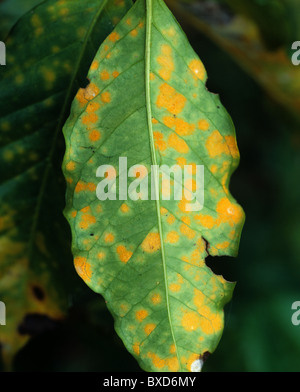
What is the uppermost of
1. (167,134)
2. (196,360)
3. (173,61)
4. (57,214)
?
(173,61)

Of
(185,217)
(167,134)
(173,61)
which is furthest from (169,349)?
(173,61)

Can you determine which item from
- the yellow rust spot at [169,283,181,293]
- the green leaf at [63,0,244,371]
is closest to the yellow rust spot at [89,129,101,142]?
the green leaf at [63,0,244,371]

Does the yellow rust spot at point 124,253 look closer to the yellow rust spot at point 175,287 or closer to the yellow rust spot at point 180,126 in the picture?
the yellow rust spot at point 175,287

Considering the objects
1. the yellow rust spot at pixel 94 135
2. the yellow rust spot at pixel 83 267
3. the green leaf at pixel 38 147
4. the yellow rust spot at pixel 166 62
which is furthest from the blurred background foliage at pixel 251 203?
the yellow rust spot at pixel 166 62

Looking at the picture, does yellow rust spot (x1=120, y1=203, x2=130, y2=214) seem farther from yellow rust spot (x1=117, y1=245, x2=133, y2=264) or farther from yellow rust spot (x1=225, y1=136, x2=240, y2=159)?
yellow rust spot (x1=225, y1=136, x2=240, y2=159)

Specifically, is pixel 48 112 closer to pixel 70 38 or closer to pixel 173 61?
pixel 70 38

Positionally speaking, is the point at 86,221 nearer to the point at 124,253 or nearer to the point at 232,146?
the point at 124,253
